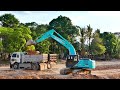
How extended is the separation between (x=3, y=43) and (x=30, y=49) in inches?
29.3

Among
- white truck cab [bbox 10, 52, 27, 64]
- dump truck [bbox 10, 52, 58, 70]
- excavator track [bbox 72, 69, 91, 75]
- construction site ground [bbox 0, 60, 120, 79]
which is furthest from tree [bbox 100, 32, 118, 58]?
white truck cab [bbox 10, 52, 27, 64]

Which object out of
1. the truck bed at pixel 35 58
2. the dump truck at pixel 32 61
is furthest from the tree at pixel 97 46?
the truck bed at pixel 35 58

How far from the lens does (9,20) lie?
9.84 metres

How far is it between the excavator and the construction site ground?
14 centimetres

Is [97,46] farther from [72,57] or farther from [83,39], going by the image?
[72,57]

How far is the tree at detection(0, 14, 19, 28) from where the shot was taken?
961 cm

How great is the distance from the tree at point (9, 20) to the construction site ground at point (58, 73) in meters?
1.14

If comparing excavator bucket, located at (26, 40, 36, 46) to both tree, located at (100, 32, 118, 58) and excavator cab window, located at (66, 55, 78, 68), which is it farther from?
tree, located at (100, 32, 118, 58)

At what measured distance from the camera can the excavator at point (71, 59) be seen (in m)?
9.90

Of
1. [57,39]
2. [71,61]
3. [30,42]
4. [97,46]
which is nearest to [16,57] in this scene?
[30,42]

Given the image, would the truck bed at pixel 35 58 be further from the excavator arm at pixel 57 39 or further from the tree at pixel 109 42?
the tree at pixel 109 42

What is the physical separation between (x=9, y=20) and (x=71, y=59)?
1954 mm

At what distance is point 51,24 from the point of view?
32.3ft
